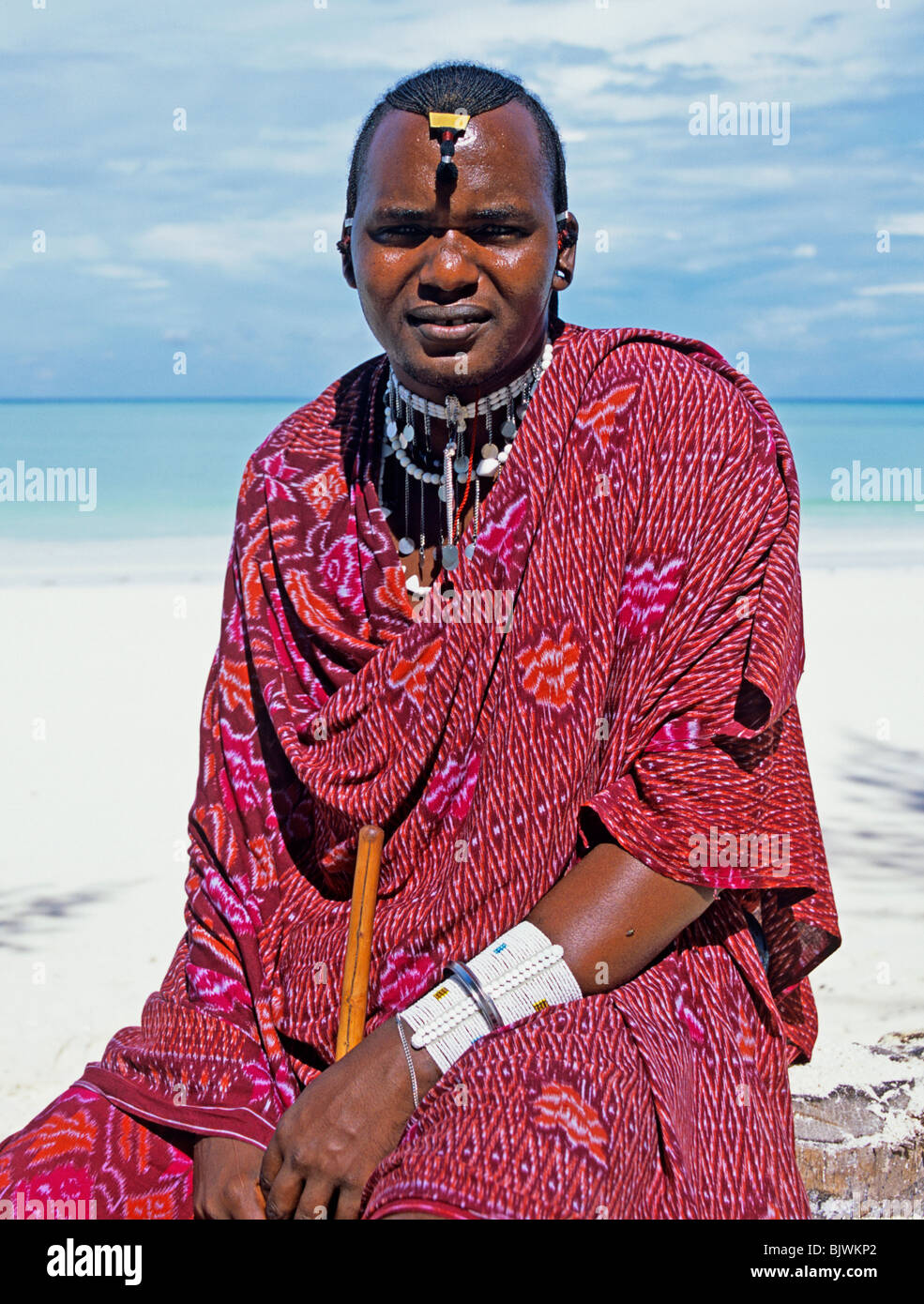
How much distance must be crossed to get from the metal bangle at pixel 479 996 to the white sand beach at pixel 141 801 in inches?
66.5

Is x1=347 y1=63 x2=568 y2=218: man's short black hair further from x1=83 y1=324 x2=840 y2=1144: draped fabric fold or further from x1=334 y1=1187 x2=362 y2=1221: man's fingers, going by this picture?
x1=334 y1=1187 x2=362 y2=1221: man's fingers

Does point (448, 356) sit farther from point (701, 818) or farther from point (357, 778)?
point (701, 818)

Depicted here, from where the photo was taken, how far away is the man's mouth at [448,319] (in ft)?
8.19

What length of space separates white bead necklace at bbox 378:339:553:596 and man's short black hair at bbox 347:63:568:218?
0.33 metres

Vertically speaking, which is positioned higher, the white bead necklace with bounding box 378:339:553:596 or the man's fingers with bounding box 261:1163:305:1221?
the white bead necklace with bounding box 378:339:553:596

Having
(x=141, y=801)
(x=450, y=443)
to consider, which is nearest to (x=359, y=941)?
(x=450, y=443)

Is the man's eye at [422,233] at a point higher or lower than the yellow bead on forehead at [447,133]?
lower

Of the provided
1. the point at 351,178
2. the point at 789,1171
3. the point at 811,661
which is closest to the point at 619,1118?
the point at 789,1171

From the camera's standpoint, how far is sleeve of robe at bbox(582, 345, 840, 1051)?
226 centimetres

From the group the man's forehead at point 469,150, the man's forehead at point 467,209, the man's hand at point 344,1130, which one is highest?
the man's forehead at point 469,150

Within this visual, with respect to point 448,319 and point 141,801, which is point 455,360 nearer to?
point 448,319

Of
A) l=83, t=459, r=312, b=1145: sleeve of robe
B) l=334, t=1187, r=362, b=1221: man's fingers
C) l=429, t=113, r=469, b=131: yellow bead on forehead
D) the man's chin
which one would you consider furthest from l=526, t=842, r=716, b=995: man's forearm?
l=429, t=113, r=469, b=131: yellow bead on forehead

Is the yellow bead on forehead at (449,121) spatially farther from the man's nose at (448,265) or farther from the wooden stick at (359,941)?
the wooden stick at (359,941)

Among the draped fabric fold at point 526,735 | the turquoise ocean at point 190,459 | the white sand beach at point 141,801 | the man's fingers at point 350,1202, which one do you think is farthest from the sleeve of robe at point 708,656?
the turquoise ocean at point 190,459
